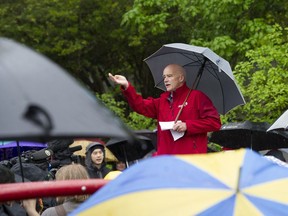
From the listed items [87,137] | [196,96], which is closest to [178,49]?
[196,96]

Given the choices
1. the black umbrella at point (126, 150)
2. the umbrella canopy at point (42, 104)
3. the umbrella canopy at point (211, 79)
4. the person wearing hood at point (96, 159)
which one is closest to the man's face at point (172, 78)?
the umbrella canopy at point (211, 79)

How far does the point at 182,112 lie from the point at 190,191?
188 inches

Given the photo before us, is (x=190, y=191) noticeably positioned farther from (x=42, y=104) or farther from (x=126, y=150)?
(x=126, y=150)

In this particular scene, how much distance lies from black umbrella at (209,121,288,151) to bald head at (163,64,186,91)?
3.21m

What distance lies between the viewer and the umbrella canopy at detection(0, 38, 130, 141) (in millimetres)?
2541

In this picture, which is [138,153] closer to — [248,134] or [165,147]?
[248,134]

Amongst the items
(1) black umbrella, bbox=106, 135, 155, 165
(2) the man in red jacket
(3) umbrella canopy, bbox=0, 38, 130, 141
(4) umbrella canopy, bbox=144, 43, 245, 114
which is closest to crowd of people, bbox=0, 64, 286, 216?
(2) the man in red jacket

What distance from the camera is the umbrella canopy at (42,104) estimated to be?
8.34ft

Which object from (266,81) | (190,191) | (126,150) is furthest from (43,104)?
(266,81)

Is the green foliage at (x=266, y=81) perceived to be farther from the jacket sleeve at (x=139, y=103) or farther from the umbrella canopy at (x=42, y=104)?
the umbrella canopy at (x=42, y=104)

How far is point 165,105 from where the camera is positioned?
7.81 metres

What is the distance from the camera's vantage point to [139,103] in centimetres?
759

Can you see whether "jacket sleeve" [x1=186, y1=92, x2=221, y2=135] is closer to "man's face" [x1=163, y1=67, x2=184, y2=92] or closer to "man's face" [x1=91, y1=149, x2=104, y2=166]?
"man's face" [x1=163, y1=67, x2=184, y2=92]

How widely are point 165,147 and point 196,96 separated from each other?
0.52 meters
